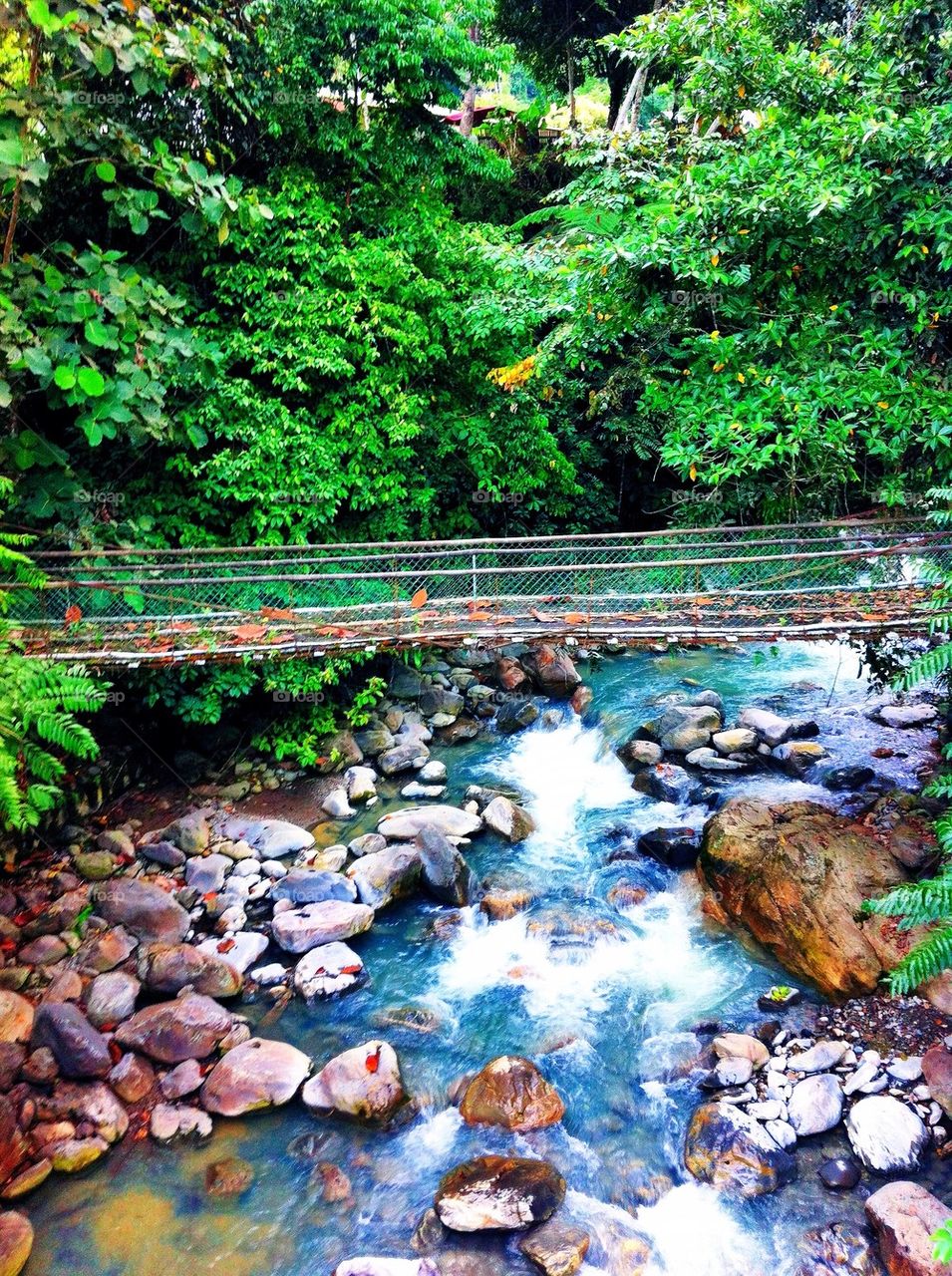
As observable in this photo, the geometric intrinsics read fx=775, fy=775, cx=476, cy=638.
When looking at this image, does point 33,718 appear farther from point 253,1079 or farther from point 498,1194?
point 498,1194

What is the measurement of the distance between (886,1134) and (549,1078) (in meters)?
2.30

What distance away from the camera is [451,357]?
1142 cm

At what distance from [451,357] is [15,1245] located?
417 inches

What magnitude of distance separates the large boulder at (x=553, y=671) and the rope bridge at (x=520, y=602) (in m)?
2.94

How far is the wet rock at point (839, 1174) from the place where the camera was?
4961 millimetres

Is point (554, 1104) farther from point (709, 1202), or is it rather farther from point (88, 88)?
point (88, 88)

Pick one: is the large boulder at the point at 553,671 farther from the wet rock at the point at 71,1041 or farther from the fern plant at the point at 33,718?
the wet rock at the point at 71,1041

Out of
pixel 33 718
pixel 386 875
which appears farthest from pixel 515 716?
pixel 33 718

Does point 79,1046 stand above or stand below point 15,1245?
above

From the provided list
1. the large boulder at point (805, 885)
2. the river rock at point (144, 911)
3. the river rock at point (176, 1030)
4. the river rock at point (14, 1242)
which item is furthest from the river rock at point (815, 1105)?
the river rock at point (144, 911)

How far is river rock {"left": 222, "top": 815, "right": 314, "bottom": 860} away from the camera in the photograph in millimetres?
8484

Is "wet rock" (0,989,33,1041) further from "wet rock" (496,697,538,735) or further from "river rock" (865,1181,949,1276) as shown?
"wet rock" (496,697,538,735)

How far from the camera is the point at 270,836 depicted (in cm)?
862

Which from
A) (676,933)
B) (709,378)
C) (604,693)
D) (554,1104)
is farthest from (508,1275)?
(604,693)
